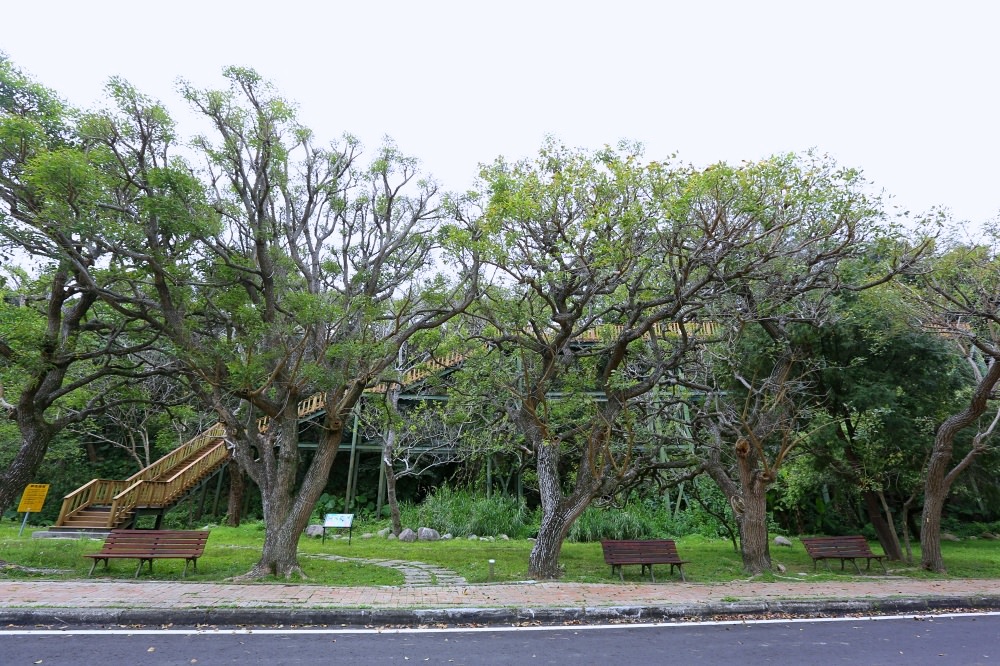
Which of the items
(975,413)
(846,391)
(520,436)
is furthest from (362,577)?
(975,413)

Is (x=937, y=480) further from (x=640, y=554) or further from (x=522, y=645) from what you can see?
(x=522, y=645)

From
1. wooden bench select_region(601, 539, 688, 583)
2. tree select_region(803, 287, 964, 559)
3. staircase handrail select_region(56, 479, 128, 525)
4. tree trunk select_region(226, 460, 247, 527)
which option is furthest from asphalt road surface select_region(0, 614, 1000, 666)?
tree trunk select_region(226, 460, 247, 527)

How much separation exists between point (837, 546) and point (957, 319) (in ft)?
16.5

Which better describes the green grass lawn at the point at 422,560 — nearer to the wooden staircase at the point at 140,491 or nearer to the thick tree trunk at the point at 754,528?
the thick tree trunk at the point at 754,528

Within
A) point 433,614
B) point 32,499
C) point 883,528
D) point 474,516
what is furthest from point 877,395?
point 32,499

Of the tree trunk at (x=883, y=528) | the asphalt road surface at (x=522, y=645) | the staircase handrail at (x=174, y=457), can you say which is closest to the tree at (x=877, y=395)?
the tree trunk at (x=883, y=528)

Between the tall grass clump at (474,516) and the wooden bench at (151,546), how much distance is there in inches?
350

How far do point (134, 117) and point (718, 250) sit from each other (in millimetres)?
9719

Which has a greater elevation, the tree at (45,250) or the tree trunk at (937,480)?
the tree at (45,250)

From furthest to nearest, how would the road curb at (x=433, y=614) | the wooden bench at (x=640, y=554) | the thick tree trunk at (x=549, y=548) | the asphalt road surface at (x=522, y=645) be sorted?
the wooden bench at (x=640, y=554) → the thick tree trunk at (x=549, y=548) → the road curb at (x=433, y=614) → the asphalt road surface at (x=522, y=645)

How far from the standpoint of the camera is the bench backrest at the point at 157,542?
9.80 meters

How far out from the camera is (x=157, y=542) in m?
9.96

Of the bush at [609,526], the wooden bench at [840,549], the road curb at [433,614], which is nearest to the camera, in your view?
the road curb at [433,614]

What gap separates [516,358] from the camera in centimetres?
1412
